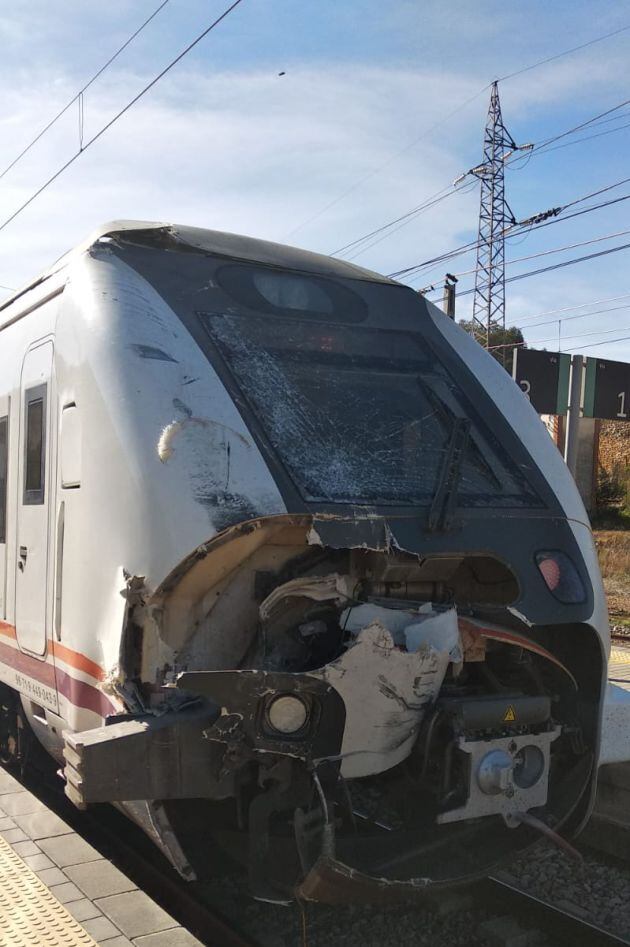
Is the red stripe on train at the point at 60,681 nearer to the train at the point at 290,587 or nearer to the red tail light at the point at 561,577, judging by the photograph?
the train at the point at 290,587

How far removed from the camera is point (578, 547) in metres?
4.32

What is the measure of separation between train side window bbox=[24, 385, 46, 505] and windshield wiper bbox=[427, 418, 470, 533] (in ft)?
6.12

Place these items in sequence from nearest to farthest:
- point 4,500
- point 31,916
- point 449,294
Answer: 1. point 31,916
2. point 4,500
3. point 449,294

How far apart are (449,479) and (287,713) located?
130 centimetres

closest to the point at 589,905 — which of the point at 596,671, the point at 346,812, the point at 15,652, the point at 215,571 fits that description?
the point at 596,671

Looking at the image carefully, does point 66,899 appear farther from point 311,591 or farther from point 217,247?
point 217,247

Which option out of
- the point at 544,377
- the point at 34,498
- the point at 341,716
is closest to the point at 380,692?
the point at 341,716

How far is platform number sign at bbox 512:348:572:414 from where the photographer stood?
1028 centimetres

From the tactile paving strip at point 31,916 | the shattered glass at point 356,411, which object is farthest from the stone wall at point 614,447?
the tactile paving strip at point 31,916

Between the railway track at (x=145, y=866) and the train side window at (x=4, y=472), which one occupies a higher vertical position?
the train side window at (x=4, y=472)

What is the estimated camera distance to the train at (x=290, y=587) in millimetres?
3521

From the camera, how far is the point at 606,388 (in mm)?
11203

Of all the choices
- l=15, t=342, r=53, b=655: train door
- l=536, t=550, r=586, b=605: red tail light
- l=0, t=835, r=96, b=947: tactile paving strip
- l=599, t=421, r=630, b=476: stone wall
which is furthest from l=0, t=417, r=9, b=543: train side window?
l=599, t=421, r=630, b=476: stone wall

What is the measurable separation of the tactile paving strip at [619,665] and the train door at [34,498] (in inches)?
171
